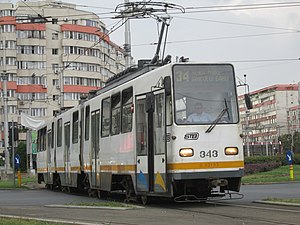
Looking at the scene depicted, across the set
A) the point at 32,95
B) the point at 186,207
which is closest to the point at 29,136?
the point at 186,207

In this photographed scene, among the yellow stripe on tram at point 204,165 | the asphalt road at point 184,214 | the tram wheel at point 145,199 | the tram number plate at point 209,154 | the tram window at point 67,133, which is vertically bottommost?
the asphalt road at point 184,214

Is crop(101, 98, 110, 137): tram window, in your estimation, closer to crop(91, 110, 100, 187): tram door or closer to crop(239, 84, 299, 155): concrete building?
crop(91, 110, 100, 187): tram door

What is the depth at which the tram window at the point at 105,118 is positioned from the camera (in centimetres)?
2127

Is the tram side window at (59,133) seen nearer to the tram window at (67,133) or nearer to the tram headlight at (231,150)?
the tram window at (67,133)

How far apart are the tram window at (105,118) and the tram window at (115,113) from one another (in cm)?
45

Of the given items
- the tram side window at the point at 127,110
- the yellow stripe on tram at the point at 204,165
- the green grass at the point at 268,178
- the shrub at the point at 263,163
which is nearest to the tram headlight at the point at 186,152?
the yellow stripe on tram at the point at 204,165

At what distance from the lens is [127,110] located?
19297 millimetres

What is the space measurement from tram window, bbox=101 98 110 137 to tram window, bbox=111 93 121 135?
45 centimetres

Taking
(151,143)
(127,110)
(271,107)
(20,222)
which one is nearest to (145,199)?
(151,143)

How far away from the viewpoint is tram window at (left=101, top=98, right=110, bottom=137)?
837 inches

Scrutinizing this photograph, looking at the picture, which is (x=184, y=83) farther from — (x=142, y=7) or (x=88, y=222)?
(x=142, y=7)

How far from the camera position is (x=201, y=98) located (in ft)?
54.4

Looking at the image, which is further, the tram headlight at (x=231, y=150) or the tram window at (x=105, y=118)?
the tram window at (x=105, y=118)

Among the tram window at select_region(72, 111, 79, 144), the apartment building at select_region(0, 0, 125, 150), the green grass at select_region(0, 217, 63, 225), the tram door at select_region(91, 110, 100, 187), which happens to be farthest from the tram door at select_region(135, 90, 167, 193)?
the apartment building at select_region(0, 0, 125, 150)
